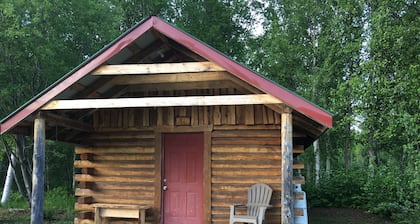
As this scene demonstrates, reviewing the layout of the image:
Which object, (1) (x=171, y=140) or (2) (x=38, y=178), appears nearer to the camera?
(2) (x=38, y=178)

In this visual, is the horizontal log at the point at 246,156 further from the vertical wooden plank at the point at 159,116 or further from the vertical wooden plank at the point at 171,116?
the vertical wooden plank at the point at 159,116

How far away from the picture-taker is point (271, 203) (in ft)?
25.3

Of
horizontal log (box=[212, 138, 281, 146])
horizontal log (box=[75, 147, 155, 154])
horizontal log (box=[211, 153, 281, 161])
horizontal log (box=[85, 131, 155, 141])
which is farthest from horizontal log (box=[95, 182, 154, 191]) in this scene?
horizontal log (box=[212, 138, 281, 146])

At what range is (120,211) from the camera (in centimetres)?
786

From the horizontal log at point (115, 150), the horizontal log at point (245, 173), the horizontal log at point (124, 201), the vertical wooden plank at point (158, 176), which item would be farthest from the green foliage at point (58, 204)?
the horizontal log at point (245, 173)

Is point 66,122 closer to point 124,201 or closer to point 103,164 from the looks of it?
point 103,164

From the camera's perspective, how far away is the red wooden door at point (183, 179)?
806cm

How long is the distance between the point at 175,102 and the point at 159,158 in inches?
92.7

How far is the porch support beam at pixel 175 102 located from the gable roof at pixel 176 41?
→ 0.12 m

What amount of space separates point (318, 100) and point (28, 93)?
10.6 metres

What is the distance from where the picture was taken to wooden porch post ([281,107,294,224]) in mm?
5883

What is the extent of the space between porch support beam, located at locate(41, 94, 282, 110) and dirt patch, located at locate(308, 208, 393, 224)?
21.3 feet

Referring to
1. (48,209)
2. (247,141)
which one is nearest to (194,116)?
(247,141)

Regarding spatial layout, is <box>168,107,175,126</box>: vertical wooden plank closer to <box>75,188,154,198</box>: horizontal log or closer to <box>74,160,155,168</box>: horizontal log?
<box>74,160,155,168</box>: horizontal log
